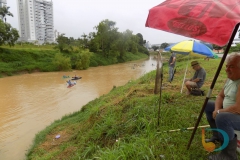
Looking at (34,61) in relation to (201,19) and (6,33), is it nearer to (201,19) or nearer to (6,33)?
(6,33)

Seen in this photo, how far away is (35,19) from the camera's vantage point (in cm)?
5703

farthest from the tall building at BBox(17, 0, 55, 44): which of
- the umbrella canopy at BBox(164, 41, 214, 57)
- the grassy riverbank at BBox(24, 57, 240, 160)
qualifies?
the umbrella canopy at BBox(164, 41, 214, 57)

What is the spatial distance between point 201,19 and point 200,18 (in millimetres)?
16

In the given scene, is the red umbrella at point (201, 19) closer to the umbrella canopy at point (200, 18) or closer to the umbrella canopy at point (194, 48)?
the umbrella canopy at point (200, 18)

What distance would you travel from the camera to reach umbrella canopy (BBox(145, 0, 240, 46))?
1230 mm

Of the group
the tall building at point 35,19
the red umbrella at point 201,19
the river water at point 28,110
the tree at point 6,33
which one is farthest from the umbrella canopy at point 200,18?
the tall building at point 35,19

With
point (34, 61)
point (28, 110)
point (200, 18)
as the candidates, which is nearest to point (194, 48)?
point (200, 18)

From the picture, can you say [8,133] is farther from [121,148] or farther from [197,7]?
[197,7]

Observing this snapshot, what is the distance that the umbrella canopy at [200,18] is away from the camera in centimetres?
123

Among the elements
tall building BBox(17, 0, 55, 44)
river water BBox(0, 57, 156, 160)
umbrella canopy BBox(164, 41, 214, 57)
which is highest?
tall building BBox(17, 0, 55, 44)

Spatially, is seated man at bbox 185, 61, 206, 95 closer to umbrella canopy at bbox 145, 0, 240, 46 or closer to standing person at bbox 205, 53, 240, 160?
standing person at bbox 205, 53, 240, 160

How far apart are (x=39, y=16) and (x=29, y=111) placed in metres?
59.9

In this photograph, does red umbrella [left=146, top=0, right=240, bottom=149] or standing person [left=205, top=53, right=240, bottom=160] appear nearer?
red umbrella [left=146, top=0, right=240, bottom=149]

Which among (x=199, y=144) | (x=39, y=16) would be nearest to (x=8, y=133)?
Answer: (x=199, y=144)
